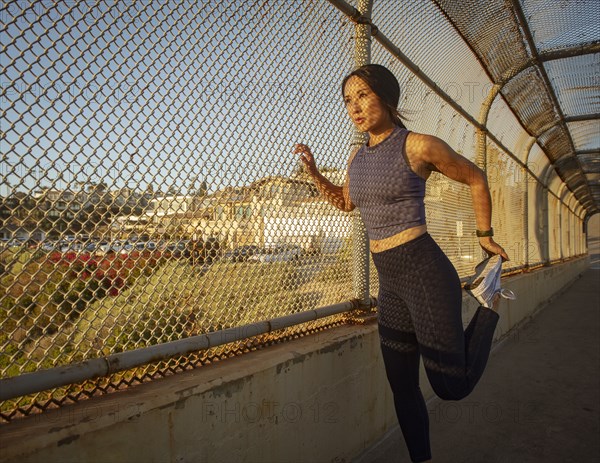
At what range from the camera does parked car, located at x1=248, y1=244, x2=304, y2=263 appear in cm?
221

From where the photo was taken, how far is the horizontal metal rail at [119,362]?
4.02 feet

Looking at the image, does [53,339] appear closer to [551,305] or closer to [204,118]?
[204,118]

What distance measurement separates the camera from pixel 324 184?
2311 mm

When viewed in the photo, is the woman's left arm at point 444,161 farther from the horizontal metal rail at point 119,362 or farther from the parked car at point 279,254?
the horizontal metal rail at point 119,362

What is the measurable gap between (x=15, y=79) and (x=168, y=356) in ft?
3.28

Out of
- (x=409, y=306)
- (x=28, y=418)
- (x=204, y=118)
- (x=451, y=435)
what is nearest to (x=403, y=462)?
(x=451, y=435)

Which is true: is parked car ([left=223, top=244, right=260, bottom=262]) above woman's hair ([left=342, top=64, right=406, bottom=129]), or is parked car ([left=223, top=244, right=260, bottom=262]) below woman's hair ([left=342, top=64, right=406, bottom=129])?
below

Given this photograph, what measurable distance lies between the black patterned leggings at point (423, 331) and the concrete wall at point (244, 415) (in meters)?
0.38

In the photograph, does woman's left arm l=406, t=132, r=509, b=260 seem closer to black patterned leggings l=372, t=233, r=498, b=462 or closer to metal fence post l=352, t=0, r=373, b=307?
black patterned leggings l=372, t=233, r=498, b=462

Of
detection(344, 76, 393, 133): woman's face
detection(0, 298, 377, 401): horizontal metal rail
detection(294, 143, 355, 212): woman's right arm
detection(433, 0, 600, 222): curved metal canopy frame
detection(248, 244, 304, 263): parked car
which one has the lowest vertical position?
detection(0, 298, 377, 401): horizontal metal rail

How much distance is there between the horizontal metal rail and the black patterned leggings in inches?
20.3

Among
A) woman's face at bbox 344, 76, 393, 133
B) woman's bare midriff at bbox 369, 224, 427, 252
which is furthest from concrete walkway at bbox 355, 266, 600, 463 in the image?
woman's face at bbox 344, 76, 393, 133

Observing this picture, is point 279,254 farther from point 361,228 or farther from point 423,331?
point 423,331

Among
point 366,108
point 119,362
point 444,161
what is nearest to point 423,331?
point 444,161
